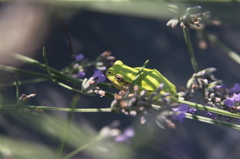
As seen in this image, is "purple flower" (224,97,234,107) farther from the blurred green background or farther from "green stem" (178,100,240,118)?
the blurred green background

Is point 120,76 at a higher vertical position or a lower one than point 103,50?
lower

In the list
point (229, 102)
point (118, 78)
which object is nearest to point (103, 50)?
point (118, 78)

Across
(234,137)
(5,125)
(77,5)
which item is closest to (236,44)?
(234,137)

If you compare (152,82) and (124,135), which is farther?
(152,82)

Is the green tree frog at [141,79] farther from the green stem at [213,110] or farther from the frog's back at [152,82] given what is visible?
the green stem at [213,110]

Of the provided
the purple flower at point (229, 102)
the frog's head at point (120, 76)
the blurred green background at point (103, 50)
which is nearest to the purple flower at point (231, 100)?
the purple flower at point (229, 102)

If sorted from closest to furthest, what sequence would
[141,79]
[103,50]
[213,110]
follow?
[213,110]
[141,79]
[103,50]

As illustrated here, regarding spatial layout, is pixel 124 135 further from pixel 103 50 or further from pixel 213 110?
pixel 103 50
